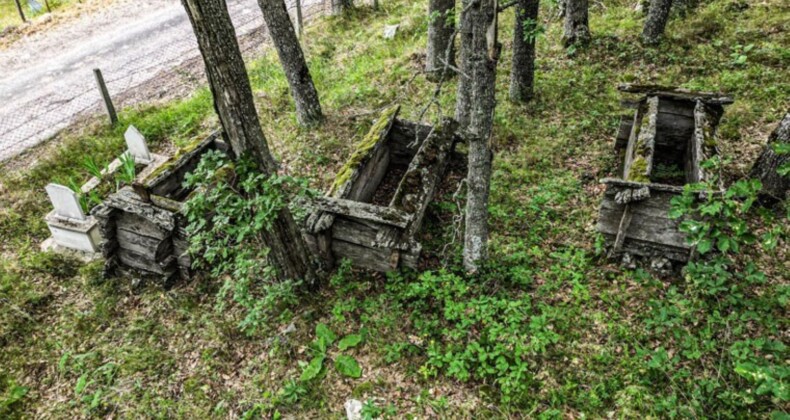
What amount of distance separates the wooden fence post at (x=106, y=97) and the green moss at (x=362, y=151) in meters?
5.97

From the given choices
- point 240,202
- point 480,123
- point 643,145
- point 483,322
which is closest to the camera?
point 240,202

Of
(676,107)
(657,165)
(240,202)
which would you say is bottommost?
(657,165)

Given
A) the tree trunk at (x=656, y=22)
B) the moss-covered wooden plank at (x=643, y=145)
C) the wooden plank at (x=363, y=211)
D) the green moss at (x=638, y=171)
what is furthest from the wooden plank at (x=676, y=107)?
the wooden plank at (x=363, y=211)

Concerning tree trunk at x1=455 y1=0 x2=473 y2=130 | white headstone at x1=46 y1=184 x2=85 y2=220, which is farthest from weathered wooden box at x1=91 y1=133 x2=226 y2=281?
tree trunk at x1=455 y1=0 x2=473 y2=130

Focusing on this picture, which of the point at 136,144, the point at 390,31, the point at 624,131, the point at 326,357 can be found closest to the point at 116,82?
the point at 136,144

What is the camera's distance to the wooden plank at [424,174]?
563 centimetres

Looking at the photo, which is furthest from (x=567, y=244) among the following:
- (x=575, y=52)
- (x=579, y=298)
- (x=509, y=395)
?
(x=575, y=52)

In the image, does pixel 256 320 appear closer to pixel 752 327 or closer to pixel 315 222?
pixel 315 222

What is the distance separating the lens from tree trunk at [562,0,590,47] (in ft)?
32.1

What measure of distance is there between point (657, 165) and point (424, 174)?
143 inches

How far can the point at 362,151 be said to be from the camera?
258 inches

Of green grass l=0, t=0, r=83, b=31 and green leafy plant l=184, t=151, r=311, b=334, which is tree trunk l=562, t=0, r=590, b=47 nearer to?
green leafy plant l=184, t=151, r=311, b=334

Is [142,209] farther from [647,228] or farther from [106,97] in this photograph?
[647,228]

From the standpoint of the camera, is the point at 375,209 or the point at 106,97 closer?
the point at 375,209
